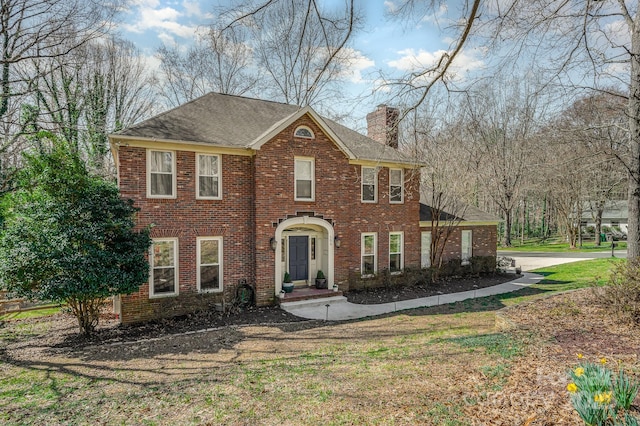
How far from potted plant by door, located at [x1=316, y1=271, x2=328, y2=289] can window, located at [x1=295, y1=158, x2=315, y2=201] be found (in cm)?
306

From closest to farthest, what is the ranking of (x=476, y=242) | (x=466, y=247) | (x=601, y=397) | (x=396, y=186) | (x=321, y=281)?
(x=601, y=397)
(x=321, y=281)
(x=396, y=186)
(x=466, y=247)
(x=476, y=242)

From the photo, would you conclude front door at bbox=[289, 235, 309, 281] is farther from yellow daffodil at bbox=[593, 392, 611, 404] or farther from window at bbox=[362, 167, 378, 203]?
yellow daffodil at bbox=[593, 392, 611, 404]

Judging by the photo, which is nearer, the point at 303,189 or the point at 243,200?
the point at 243,200

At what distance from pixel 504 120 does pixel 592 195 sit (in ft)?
33.0

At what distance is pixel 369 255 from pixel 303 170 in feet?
16.6

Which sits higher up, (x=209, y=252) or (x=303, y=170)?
(x=303, y=170)

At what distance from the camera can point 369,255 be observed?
50.5 feet

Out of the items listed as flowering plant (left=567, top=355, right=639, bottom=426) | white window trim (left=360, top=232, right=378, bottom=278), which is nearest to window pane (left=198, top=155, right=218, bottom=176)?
white window trim (left=360, top=232, right=378, bottom=278)

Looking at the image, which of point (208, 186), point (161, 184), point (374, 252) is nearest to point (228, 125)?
point (208, 186)

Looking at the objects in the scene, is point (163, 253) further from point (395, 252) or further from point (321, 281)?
point (395, 252)

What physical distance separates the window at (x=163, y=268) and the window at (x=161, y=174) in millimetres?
1588

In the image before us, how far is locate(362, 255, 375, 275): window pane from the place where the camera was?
15281mm

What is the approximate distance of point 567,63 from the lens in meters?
7.96

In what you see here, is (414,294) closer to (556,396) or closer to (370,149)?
(370,149)
